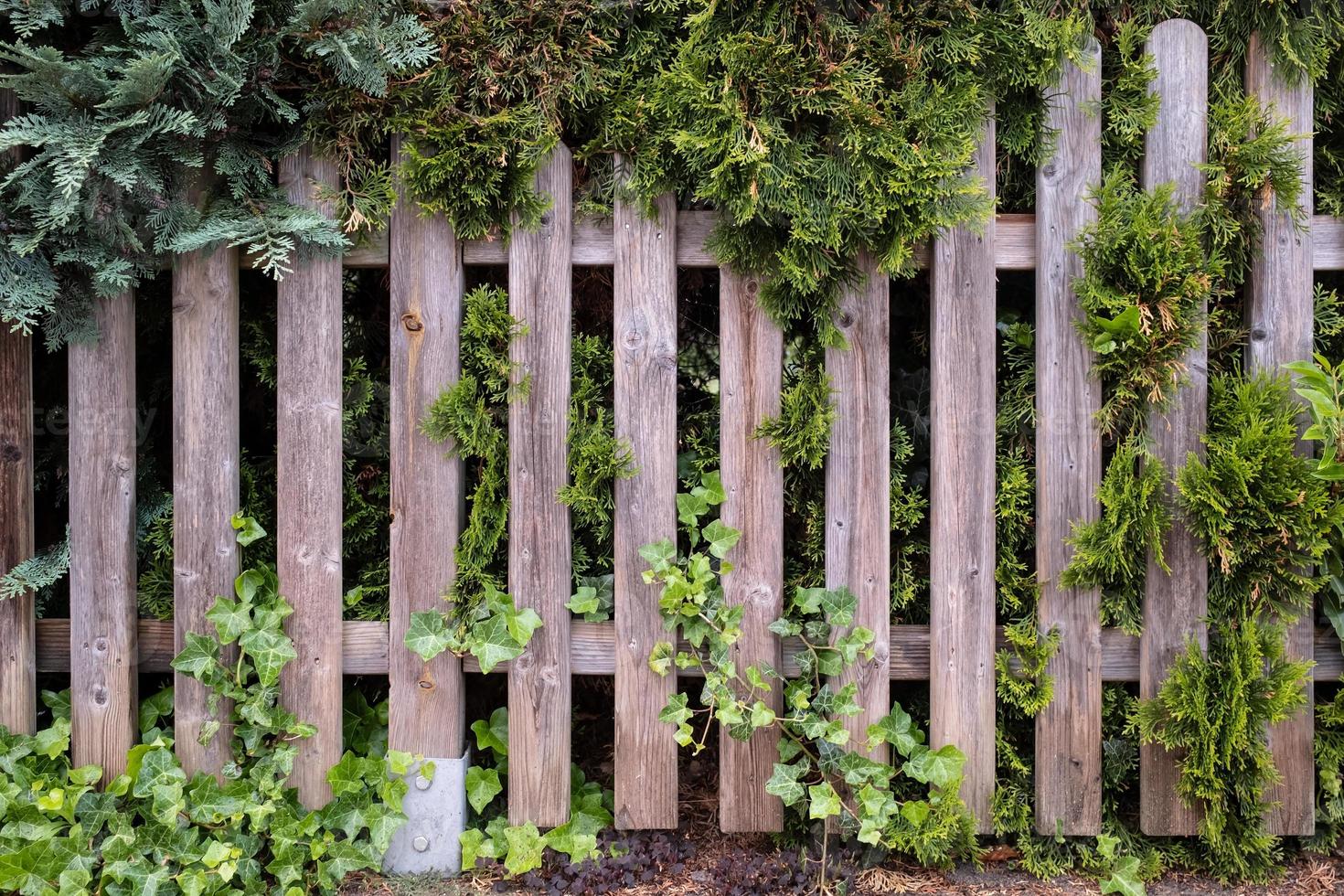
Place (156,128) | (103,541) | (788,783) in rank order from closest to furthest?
(156,128) < (788,783) < (103,541)

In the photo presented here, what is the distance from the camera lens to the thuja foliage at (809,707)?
214cm

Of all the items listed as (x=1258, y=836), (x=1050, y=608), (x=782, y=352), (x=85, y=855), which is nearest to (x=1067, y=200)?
(x=782, y=352)

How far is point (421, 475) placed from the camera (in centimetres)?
224

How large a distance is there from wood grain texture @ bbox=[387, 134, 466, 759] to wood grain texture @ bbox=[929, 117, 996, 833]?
125 cm

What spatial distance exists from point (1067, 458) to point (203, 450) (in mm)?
2256

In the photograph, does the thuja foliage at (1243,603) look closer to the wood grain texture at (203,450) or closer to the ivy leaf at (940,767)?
the ivy leaf at (940,767)

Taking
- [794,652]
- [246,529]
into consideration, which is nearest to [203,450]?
[246,529]

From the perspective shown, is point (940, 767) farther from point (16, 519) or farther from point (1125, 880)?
point (16, 519)

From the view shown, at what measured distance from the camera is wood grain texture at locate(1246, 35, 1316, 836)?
7.14ft

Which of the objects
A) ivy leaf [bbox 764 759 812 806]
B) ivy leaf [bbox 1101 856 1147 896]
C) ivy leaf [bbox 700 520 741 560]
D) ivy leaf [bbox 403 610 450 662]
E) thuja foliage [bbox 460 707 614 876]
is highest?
ivy leaf [bbox 700 520 741 560]

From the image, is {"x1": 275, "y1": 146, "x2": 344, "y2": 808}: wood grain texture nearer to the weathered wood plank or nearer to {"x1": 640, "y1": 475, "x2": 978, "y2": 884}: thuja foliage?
the weathered wood plank

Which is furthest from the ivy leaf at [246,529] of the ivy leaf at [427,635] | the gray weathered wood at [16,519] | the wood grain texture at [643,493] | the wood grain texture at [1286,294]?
the wood grain texture at [1286,294]

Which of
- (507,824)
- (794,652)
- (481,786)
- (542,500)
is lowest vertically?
(507,824)

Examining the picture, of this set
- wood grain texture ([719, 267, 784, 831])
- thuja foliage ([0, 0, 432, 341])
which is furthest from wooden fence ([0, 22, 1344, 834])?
thuja foliage ([0, 0, 432, 341])
